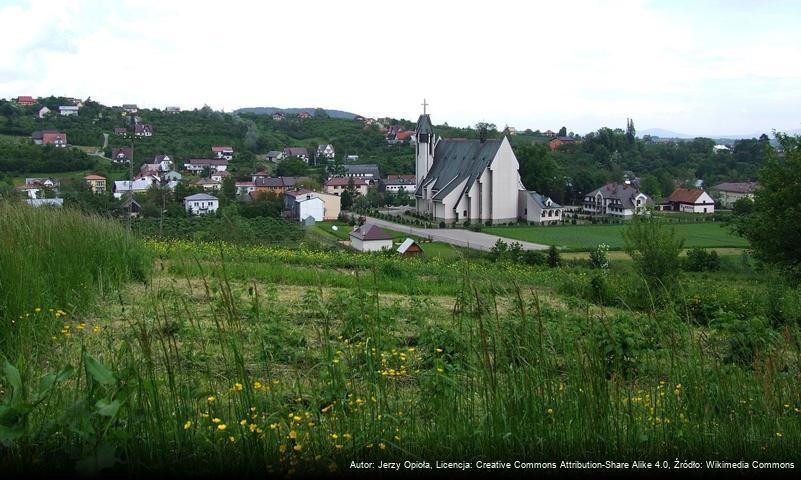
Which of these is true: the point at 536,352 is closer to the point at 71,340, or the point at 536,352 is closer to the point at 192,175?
the point at 71,340

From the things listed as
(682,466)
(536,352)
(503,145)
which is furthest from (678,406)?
(503,145)

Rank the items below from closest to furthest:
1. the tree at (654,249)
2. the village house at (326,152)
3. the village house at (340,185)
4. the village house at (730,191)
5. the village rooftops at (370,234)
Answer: the tree at (654,249)
the village rooftops at (370,234)
the village house at (730,191)
the village house at (340,185)
the village house at (326,152)

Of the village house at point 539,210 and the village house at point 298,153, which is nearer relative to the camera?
the village house at point 539,210

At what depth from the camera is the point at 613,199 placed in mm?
61156

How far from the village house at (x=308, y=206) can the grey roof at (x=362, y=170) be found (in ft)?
83.5

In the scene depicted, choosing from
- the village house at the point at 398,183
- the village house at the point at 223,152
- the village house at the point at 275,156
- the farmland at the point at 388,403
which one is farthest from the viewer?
the village house at the point at 275,156

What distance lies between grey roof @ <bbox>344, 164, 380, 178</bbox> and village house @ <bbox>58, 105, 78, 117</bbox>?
111ft

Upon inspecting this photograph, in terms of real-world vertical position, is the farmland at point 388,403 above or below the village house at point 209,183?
above

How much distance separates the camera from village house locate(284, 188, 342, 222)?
48281 mm

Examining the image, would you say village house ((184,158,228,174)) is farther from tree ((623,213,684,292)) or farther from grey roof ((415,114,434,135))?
tree ((623,213,684,292))

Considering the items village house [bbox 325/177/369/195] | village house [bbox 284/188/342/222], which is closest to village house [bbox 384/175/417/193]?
village house [bbox 325/177/369/195]

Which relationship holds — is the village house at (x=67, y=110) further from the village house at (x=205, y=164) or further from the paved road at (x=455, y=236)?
the paved road at (x=455, y=236)

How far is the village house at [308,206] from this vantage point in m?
48.3

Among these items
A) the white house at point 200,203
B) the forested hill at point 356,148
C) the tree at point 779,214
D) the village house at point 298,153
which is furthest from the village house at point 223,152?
the tree at point 779,214
